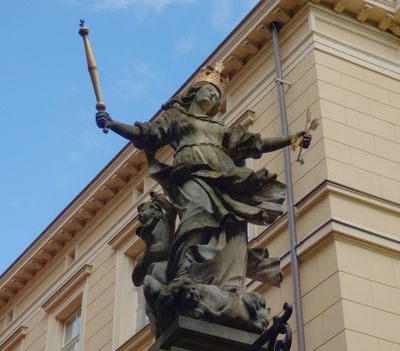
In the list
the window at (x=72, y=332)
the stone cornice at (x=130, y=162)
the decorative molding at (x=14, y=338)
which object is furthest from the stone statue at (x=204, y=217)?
the decorative molding at (x=14, y=338)

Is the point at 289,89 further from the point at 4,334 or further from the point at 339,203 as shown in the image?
the point at 4,334

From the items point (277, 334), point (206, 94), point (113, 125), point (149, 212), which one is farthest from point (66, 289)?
point (277, 334)

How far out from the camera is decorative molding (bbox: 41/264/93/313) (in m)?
19.1

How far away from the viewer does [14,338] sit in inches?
832

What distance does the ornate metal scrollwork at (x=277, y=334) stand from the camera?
17.5ft

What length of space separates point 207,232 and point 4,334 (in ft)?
54.9

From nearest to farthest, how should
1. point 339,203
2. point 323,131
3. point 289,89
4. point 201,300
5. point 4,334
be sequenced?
point 201,300, point 339,203, point 323,131, point 289,89, point 4,334

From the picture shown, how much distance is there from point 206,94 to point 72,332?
13.0 meters

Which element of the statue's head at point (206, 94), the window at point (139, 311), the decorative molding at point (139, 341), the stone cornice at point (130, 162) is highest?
the stone cornice at point (130, 162)

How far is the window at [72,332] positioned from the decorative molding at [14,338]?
1498mm

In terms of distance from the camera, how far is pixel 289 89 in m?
15.0

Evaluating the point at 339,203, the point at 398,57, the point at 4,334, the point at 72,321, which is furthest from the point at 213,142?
the point at 4,334

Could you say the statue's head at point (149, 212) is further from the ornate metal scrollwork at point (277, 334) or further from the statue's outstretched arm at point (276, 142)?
the ornate metal scrollwork at point (277, 334)

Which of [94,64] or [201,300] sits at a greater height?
[94,64]
